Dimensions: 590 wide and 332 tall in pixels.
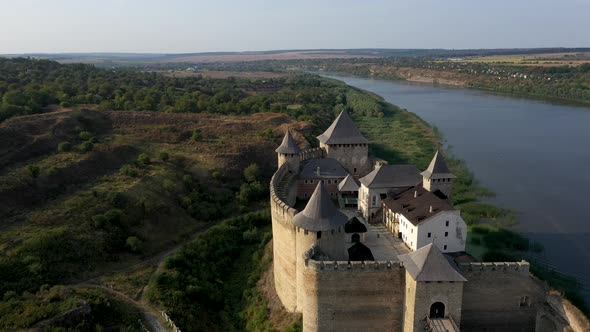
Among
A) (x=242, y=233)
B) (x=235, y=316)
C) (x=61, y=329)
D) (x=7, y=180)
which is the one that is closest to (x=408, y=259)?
(x=235, y=316)

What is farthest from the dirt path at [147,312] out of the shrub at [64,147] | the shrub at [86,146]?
the shrub at [64,147]

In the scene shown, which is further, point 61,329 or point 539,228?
point 539,228

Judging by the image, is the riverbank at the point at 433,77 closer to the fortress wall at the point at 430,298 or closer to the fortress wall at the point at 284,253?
the fortress wall at the point at 284,253

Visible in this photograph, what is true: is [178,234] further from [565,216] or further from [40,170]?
[565,216]

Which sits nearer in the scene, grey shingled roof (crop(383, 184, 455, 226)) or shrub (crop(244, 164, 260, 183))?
grey shingled roof (crop(383, 184, 455, 226))

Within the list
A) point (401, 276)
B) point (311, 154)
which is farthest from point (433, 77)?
point (401, 276)

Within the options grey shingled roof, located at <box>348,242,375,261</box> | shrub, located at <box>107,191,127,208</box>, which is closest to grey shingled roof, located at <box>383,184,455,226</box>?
grey shingled roof, located at <box>348,242,375,261</box>

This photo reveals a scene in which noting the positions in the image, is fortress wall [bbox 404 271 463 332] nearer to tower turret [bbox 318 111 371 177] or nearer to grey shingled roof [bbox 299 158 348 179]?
grey shingled roof [bbox 299 158 348 179]
